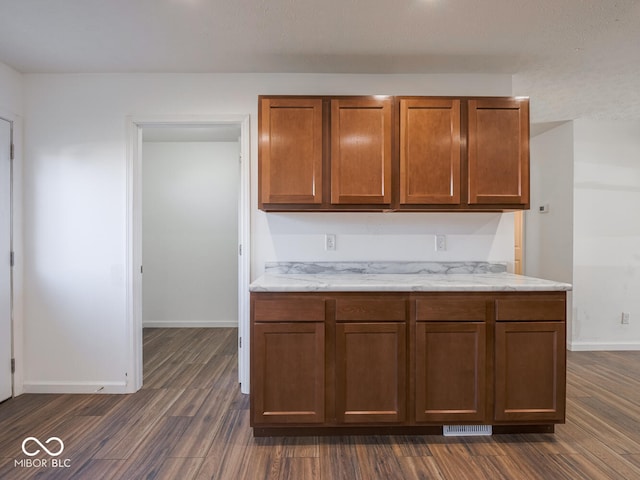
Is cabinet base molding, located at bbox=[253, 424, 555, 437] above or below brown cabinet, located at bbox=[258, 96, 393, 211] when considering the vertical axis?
below

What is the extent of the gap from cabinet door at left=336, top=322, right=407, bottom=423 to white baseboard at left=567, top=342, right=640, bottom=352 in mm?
2801

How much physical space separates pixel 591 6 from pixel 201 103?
8.38 feet

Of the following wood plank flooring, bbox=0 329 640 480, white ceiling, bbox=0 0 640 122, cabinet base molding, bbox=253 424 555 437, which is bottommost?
wood plank flooring, bbox=0 329 640 480

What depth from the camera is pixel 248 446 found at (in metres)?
2.05

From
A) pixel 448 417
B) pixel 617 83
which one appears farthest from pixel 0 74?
pixel 617 83

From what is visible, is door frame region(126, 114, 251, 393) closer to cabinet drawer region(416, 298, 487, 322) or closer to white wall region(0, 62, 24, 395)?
white wall region(0, 62, 24, 395)

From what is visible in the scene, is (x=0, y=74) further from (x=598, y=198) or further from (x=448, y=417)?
(x=598, y=198)

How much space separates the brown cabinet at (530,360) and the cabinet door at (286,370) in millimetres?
1050

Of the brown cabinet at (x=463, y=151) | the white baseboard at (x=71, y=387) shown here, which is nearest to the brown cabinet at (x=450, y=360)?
the brown cabinet at (x=463, y=151)

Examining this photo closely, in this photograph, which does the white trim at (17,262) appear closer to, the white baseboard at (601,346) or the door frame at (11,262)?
the door frame at (11,262)

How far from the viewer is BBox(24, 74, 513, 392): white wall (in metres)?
2.74

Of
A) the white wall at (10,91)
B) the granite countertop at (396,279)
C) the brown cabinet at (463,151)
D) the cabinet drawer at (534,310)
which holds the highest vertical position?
the white wall at (10,91)

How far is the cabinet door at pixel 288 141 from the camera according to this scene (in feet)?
7.70

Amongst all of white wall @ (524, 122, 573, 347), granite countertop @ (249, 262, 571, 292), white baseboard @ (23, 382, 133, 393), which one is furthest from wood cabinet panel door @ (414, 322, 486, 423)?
white wall @ (524, 122, 573, 347)
